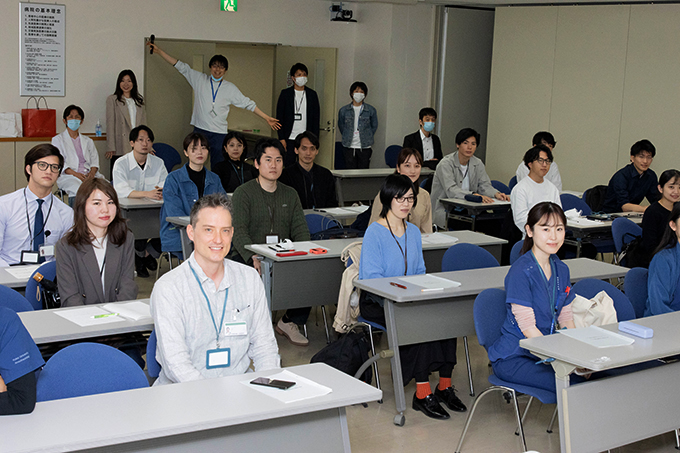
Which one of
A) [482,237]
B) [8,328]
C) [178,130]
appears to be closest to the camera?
[8,328]

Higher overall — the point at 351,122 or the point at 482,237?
the point at 351,122

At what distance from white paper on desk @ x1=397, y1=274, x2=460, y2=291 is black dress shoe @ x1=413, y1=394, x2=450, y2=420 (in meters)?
0.62

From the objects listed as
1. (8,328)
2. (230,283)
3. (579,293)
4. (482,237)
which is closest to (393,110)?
(482,237)

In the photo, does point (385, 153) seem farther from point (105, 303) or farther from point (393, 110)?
point (105, 303)

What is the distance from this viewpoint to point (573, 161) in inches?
368

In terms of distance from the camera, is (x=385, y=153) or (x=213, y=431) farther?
(x=385, y=153)

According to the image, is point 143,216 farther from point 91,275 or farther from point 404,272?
point 404,272

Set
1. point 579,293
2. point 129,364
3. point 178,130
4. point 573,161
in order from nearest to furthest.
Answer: point 129,364 < point 579,293 < point 573,161 < point 178,130

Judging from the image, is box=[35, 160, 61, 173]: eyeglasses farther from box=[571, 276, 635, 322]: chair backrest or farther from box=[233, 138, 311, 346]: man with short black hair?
box=[571, 276, 635, 322]: chair backrest

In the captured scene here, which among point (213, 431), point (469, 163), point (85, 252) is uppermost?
point (469, 163)

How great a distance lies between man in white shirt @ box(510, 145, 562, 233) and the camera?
5617mm

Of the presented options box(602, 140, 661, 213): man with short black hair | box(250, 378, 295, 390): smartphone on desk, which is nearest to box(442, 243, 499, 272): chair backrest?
box(250, 378, 295, 390): smartphone on desk

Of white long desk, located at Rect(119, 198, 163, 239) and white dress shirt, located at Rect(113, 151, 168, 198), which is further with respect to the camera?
white dress shirt, located at Rect(113, 151, 168, 198)

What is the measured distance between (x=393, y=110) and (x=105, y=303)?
25.3ft
